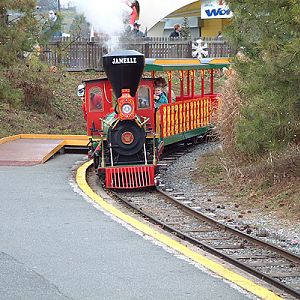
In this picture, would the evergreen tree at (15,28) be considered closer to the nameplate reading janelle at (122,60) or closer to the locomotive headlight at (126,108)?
the nameplate reading janelle at (122,60)

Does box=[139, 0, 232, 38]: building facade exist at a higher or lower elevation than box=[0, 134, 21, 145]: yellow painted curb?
higher

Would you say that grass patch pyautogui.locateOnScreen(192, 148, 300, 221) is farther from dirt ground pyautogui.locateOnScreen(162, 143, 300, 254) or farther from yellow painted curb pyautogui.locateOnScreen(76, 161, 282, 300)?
yellow painted curb pyautogui.locateOnScreen(76, 161, 282, 300)

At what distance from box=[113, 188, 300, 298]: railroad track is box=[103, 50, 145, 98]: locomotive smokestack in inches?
79.3

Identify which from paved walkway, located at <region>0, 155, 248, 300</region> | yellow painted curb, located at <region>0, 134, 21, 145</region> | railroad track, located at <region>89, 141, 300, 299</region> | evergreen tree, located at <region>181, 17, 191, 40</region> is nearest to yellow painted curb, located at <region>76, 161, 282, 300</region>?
paved walkway, located at <region>0, 155, 248, 300</region>

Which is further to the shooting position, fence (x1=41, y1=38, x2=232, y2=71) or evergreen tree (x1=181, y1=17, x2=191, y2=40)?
evergreen tree (x1=181, y1=17, x2=191, y2=40)

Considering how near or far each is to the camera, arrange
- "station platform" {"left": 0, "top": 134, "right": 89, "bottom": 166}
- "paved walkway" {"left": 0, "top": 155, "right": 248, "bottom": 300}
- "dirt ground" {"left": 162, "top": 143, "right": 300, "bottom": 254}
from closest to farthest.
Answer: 1. "paved walkway" {"left": 0, "top": 155, "right": 248, "bottom": 300}
2. "dirt ground" {"left": 162, "top": 143, "right": 300, "bottom": 254}
3. "station platform" {"left": 0, "top": 134, "right": 89, "bottom": 166}

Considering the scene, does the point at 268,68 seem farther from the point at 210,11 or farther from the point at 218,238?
the point at 210,11

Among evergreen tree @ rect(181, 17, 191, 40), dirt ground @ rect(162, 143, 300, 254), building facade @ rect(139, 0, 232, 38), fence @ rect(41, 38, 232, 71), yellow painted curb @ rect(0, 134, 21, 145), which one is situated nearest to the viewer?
dirt ground @ rect(162, 143, 300, 254)

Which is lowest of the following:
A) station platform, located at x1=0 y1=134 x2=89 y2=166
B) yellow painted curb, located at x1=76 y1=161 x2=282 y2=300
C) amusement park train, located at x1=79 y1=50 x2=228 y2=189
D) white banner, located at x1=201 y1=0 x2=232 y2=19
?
station platform, located at x1=0 y1=134 x2=89 y2=166

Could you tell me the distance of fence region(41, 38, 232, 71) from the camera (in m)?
Result: 30.8

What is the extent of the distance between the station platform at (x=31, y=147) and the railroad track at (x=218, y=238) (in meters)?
3.31

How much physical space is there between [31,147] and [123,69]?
5553 millimetres

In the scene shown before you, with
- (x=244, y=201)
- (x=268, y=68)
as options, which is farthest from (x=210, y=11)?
(x=268, y=68)

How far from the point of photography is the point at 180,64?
18641 mm
